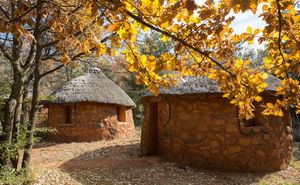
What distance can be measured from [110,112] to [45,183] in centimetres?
675

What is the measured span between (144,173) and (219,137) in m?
2.07

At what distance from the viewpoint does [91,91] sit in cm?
1046

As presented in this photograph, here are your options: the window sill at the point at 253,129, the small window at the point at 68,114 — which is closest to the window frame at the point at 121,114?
the small window at the point at 68,114

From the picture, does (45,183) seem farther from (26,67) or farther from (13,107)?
(26,67)

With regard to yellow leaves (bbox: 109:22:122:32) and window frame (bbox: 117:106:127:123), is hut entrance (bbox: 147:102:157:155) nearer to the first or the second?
window frame (bbox: 117:106:127:123)

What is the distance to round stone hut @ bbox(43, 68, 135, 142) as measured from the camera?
9836 mm

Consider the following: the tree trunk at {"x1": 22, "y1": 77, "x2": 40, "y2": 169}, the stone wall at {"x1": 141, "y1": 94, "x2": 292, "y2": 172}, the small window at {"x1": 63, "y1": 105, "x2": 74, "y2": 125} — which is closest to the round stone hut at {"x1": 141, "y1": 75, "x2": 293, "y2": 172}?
the stone wall at {"x1": 141, "y1": 94, "x2": 292, "y2": 172}

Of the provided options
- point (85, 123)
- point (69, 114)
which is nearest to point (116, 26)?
point (85, 123)

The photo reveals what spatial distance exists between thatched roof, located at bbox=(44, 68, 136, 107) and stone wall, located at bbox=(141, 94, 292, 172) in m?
5.37

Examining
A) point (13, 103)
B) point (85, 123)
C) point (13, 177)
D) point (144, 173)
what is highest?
point (13, 103)

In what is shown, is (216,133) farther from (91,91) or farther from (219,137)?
(91,91)

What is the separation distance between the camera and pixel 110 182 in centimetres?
427

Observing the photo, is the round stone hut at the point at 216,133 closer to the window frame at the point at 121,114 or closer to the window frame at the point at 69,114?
the window frame at the point at 69,114

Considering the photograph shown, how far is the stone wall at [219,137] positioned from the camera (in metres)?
5.18
